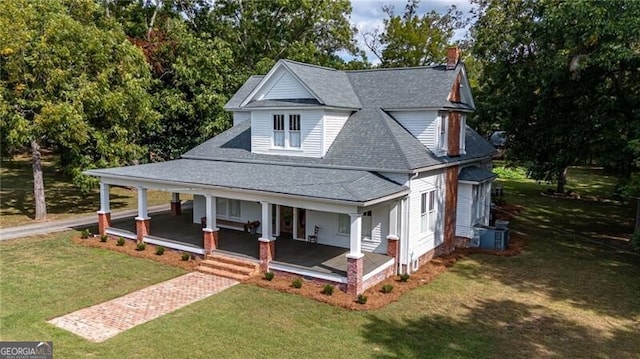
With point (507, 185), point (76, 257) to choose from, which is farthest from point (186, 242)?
point (507, 185)

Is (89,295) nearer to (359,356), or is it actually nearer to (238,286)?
(238,286)

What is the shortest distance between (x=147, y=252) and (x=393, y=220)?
10.3 metres

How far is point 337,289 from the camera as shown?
14406 millimetres

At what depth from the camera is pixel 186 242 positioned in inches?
741

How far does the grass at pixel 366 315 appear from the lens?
10867 mm

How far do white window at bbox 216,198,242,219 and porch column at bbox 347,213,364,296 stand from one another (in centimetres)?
851

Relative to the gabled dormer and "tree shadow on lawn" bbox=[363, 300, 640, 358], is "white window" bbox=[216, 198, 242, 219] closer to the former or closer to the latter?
the gabled dormer

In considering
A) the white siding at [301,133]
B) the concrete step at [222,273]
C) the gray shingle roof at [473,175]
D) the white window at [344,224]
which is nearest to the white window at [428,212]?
the gray shingle roof at [473,175]

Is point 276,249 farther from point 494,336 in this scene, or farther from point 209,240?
point 494,336

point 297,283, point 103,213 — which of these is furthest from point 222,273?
point 103,213

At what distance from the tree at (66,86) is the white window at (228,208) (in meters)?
8.11

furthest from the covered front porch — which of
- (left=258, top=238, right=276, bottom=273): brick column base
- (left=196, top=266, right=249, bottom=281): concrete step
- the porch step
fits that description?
(left=196, top=266, right=249, bottom=281): concrete step

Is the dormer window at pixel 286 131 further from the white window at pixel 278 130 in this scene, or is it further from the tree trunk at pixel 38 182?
the tree trunk at pixel 38 182

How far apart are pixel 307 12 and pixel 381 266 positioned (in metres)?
29.6
